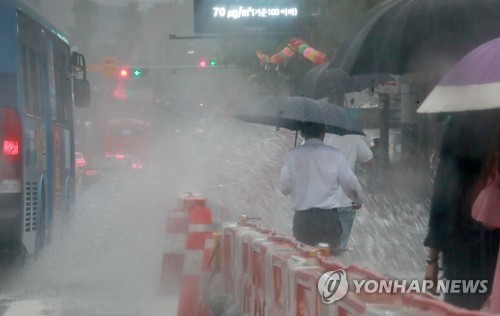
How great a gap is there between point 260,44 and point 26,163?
29185 millimetres

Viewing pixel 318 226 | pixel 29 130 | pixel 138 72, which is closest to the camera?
pixel 318 226

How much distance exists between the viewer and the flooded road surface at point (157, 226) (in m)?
11.5

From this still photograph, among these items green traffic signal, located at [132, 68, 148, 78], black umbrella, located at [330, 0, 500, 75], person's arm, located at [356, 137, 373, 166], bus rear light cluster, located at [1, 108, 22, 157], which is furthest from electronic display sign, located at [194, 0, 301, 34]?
black umbrella, located at [330, 0, 500, 75]

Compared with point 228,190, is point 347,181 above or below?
above

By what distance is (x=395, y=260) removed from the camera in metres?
14.5

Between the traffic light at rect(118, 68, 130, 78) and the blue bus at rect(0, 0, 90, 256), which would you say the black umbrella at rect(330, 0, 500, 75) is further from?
the traffic light at rect(118, 68, 130, 78)

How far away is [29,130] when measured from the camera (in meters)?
12.6

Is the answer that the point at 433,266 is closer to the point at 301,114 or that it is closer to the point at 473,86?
the point at 473,86

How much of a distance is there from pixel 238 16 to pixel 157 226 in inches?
784

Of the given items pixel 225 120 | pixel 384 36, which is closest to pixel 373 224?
pixel 384 36

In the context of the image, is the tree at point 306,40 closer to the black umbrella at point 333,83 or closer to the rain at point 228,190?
the rain at point 228,190

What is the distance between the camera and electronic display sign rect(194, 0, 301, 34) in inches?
1515

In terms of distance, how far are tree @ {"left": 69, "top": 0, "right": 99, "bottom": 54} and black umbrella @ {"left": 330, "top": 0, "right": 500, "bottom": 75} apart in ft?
269

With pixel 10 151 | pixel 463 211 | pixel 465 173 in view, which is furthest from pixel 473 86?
pixel 10 151
